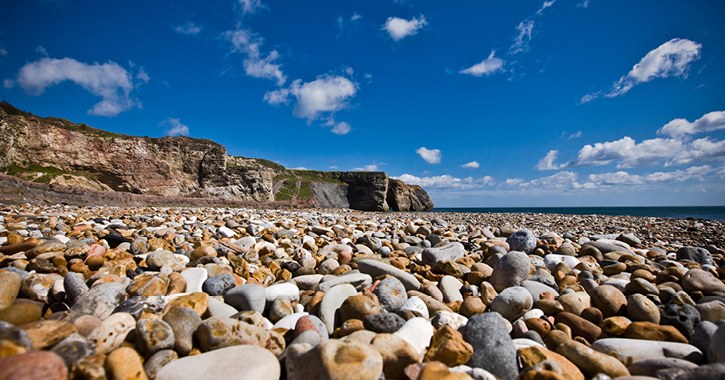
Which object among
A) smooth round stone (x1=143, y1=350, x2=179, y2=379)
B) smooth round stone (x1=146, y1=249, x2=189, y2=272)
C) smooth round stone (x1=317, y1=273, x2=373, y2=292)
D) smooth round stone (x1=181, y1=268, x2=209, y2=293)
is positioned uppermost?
smooth round stone (x1=146, y1=249, x2=189, y2=272)

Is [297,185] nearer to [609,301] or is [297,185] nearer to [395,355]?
[609,301]

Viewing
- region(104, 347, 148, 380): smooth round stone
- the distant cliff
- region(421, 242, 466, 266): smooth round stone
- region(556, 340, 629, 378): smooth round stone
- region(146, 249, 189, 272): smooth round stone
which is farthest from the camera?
the distant cliff

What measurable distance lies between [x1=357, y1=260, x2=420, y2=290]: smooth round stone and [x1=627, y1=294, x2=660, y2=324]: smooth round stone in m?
1.73

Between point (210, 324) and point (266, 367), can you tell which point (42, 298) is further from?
point (266, 367)

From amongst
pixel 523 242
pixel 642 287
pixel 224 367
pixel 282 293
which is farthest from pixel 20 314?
pixel 523 242

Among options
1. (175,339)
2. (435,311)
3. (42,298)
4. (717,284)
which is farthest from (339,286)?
(717,284)

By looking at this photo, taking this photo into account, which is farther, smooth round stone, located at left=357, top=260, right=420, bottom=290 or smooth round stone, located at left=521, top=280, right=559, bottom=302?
smooth round stone, located at left=357, top=260, right=420, bottom=290

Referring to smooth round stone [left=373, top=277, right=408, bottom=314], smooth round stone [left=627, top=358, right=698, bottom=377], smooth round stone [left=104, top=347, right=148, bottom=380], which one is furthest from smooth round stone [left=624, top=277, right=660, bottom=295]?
smooth round stone [left=104, top=347, right=148, bottom=380]

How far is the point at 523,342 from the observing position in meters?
1.85

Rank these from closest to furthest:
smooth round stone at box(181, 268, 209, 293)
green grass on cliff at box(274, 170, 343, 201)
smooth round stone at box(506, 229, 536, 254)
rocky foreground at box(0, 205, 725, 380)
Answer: rocky foreground at box(0, 205, 725, 380) < smooth round stone at box(181, 268, 209, 293) < smooth round stone at box(506, 229, 536, 254) < green grass on cliff at box(274, 170, 343, 201)

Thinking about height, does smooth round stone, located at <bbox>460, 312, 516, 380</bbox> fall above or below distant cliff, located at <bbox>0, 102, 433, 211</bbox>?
below

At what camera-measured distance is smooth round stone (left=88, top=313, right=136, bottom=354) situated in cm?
140

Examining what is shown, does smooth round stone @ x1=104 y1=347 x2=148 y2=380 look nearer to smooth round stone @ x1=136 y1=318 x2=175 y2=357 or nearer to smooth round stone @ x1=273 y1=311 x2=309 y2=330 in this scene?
smooth round stone @ x1=136 y1=318 x2=175 y2=357

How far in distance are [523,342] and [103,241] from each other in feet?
15.1
